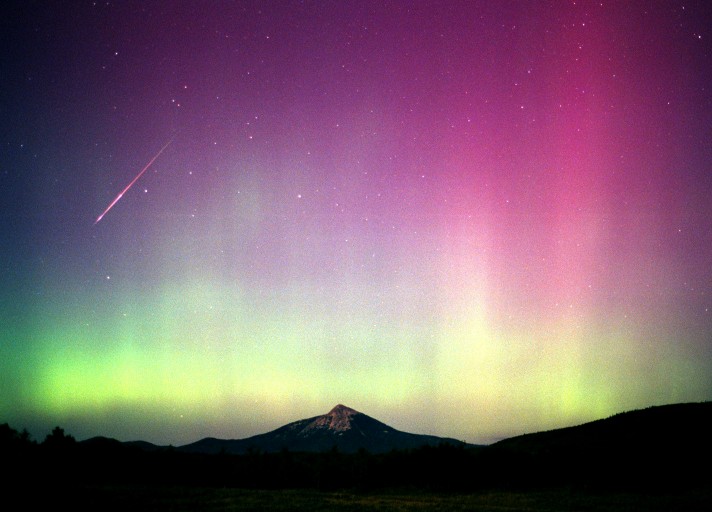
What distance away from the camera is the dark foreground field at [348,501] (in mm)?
28172

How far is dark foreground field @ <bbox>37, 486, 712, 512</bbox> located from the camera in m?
28.2

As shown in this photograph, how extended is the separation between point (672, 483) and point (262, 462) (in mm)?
31326

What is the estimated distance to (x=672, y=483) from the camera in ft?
123

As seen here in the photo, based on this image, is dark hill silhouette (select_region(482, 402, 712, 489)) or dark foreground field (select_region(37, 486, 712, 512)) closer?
dark foreground field (select_region(37, 486, 712, 512))

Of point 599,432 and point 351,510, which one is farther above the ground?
point 599,432

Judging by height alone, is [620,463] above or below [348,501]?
above

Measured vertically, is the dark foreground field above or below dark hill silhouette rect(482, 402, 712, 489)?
below

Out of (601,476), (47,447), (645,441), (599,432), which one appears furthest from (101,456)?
(599,432)

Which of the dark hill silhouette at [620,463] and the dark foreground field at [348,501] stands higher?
the dark hill silhouette at [620,463]

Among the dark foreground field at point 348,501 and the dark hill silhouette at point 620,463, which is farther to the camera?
the dark hill silhouette at point 620,463

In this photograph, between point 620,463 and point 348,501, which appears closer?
point 348,501

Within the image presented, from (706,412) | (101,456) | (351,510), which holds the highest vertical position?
(706,412)

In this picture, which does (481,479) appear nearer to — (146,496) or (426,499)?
(426,499)

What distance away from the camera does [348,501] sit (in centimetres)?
3184
